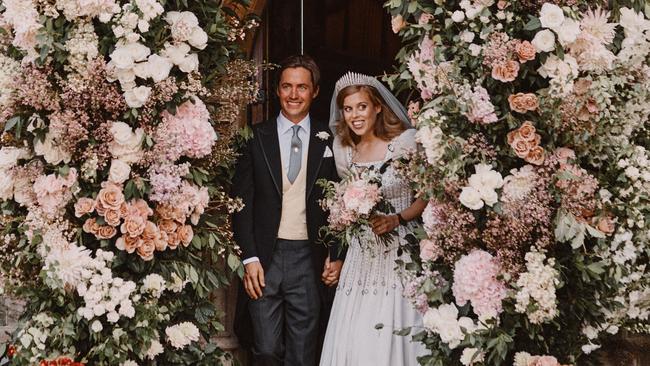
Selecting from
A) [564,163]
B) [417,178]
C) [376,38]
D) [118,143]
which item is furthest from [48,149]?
→ [376,38]

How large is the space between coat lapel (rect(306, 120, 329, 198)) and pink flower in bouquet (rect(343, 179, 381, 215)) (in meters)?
0.58

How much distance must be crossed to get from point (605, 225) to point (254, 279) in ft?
A: 6.90

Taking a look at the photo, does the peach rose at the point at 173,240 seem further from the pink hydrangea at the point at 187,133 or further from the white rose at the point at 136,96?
the white rose at the point at 136,96

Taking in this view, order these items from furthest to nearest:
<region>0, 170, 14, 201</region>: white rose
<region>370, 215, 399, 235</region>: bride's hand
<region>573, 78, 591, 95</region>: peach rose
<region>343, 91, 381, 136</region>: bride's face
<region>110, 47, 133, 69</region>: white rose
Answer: <region>343, 91, 381, 136</region>: bride's face → <region>370, 215, 399, 235</region>: bride's hand → <region>0, 170, 14, 201</region>: white rose → <region>110, 47, 133, 69</region>: white rose → <region>573, 78, 591, 95</region>: peach rose

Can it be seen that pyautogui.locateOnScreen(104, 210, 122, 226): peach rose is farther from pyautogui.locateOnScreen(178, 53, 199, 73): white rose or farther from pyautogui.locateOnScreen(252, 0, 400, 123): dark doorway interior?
pyautogui.locateOnScreen(252, 0, 400, 123): dark doorway interior

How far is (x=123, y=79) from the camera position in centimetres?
417

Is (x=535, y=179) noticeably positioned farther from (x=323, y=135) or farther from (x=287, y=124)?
(x=287, y=124)

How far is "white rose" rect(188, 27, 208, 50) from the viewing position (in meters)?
4.32

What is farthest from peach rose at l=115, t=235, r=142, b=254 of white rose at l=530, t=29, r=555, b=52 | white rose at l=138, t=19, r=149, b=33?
white rose at l=530, t=29, r=555, b=52

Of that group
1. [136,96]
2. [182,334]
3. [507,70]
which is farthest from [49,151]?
[507,70]

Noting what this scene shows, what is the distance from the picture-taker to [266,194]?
522 cm

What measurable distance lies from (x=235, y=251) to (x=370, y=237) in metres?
0.76

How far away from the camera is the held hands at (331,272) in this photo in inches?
207

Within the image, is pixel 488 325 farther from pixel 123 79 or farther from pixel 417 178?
pixel 123 79
